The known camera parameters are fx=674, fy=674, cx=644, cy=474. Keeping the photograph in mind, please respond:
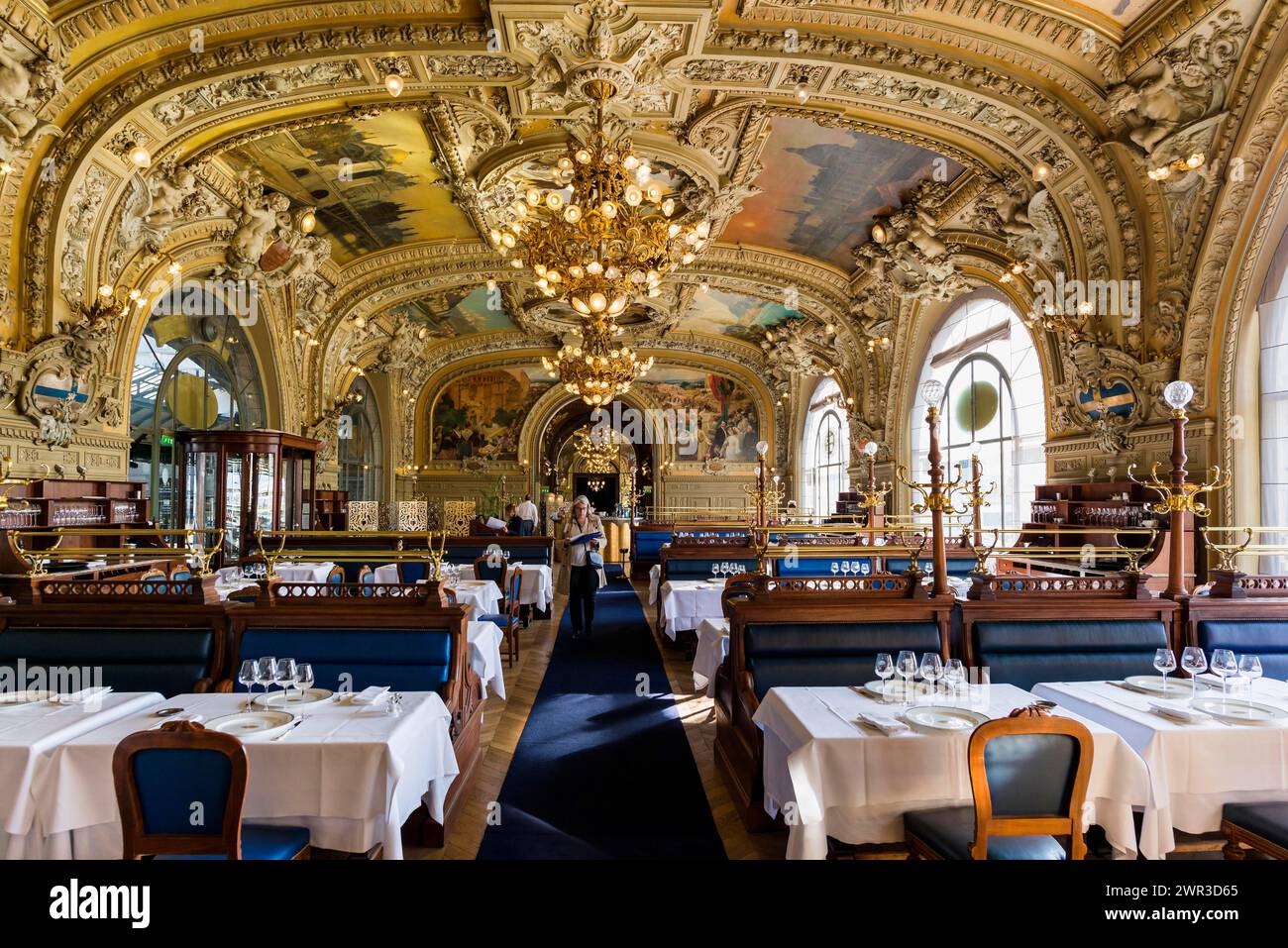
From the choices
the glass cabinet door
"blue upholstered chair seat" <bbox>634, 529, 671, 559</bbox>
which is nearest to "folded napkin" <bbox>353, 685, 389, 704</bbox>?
the glass cabinet door

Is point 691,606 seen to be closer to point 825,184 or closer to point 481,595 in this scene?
point 481,595

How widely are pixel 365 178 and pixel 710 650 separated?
9.08 metres

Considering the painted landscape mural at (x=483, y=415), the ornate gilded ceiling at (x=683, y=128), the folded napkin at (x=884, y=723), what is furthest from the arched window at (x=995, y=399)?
the painted landscape mural at (x=483, y=415)

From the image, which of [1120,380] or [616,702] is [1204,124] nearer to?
[1120,380]

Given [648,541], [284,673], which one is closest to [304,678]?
[284,673]

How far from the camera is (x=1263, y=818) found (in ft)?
8.32

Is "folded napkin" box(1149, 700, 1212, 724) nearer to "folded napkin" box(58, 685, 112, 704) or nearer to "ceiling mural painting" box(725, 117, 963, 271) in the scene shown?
"folded napkin" box(58, 685, 112, 704)

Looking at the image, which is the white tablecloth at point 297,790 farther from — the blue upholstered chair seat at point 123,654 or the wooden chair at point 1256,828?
the wooden chair at point 1256,828

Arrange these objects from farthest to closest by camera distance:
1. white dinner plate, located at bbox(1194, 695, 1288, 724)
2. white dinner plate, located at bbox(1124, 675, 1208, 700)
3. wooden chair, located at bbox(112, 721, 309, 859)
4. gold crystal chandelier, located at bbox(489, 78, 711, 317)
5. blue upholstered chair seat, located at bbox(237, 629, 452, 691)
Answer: gold crystal chandelier, located at bbox(489, 78, 711, 317) < blue upholstered chair seat, located at bbox(237, 629, 452, 691) < white dinner plate, located at bbox(1124, 675, 1208, 700) < white dinner plate, located at bbox(1194, 695, 1288, 724) < wooden chair, located at bbox(112, 721, 309, 859)

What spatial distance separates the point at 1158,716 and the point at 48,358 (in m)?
9.99

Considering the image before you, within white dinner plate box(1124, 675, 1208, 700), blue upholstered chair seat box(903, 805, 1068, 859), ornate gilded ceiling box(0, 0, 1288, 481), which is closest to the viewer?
blue upholstered chair seat box(903, 805, 1068, 859)

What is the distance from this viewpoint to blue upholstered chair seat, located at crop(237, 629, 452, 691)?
3766 mm

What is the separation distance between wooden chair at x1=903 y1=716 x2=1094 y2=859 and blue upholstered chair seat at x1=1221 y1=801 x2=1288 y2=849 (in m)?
0.89
